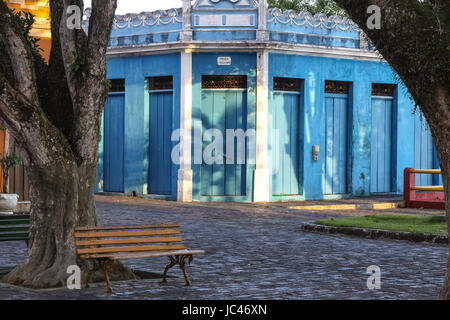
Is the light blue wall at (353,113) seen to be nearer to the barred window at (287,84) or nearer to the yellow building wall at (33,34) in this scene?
the barred window at (287,84)

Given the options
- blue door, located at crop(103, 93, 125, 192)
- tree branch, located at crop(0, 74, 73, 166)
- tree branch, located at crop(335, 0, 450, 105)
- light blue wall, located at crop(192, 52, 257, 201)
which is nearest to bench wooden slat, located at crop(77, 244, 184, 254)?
tree branch, located at crop(0, 74, 73, 166)

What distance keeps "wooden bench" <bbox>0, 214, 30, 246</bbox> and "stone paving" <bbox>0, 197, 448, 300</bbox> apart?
0.41 meters

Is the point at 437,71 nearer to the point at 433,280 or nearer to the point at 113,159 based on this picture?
the point at 433,280

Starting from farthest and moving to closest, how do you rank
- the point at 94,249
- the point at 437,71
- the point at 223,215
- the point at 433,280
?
1. the point at 223,215
2. the point at 433,280
3. the point at 94,249
4. the point at 437,71

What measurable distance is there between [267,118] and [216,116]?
1.34 metres

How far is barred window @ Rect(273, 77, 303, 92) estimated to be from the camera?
22406 mm

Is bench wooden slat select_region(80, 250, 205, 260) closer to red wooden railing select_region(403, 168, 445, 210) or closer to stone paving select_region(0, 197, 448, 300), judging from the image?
stone paving select_region(0, 197, 448, 300)

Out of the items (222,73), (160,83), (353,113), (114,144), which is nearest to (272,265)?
(222,73)

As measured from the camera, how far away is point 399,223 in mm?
15391

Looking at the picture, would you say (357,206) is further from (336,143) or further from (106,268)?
(106,268)

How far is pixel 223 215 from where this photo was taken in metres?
18.1

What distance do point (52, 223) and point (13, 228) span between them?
1.52 meters

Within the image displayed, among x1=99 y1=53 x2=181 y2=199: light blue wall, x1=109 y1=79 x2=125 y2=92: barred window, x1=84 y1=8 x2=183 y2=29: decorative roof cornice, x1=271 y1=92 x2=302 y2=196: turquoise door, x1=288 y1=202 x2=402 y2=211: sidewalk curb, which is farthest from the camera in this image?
x1=109 y1=79 x2=125 y2=92: barred window
